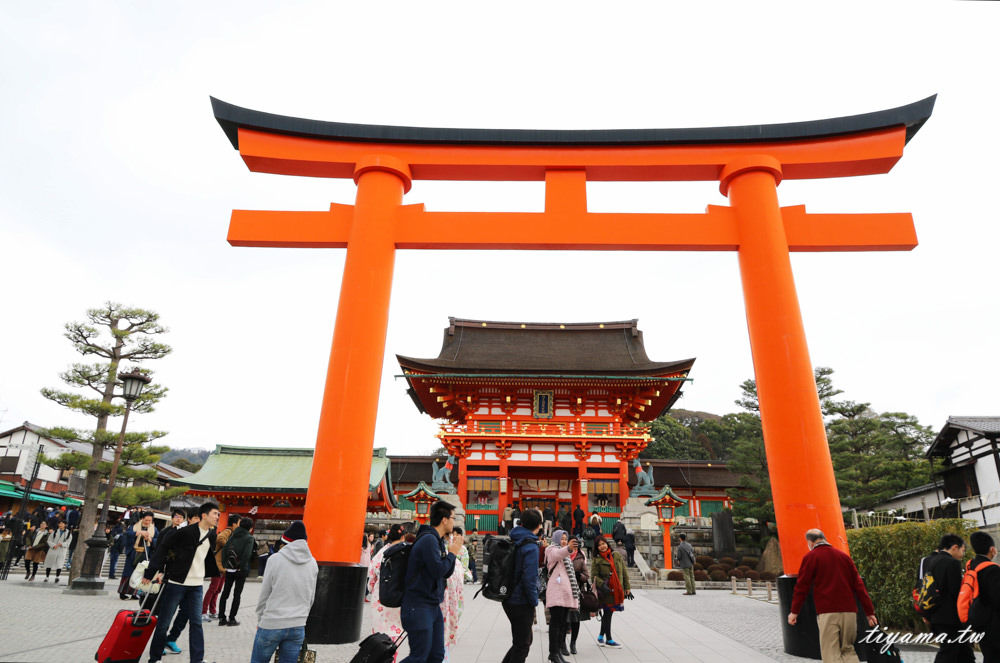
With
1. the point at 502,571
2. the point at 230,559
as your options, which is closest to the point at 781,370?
the point at 502,571

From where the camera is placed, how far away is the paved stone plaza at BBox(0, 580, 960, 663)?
5.88 metres

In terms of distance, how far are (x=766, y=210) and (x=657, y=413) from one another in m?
19.2

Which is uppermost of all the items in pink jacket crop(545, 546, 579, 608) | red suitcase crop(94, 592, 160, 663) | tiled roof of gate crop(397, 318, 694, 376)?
tiled roof of gate crop(397, 318, 694, 376)

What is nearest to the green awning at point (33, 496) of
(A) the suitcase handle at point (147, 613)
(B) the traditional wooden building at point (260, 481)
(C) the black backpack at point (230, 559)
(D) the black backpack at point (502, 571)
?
(B) the traditional wooden building at point (260, 481)

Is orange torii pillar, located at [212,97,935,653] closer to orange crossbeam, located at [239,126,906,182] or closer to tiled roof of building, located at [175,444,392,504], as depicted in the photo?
orange crossbeam, located at [239,126,906,182]

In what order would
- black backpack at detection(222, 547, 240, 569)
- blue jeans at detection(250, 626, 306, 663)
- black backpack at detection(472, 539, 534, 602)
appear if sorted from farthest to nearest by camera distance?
black backpack at detection(222, 547, 240, 569)
black backpack at detection(472, 539, 534, 602)
blue jeans at detection(250, 626, 306, 663)

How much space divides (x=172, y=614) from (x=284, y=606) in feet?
Result: 6.41

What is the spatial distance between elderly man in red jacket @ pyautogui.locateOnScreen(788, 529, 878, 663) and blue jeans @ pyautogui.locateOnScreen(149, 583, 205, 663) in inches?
203

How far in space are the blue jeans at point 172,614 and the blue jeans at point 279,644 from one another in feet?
4.84

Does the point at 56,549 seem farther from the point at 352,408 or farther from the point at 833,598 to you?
the point at 833,598

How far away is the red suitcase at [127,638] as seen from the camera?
4508mm

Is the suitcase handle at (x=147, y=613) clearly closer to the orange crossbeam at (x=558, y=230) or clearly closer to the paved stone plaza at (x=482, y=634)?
the paved stone plaza at (x=482, y=634)

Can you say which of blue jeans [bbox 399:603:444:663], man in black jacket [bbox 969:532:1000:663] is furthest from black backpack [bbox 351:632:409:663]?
man in black jacket [bbox 969:532:1000:663]

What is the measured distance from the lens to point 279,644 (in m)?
4.09
